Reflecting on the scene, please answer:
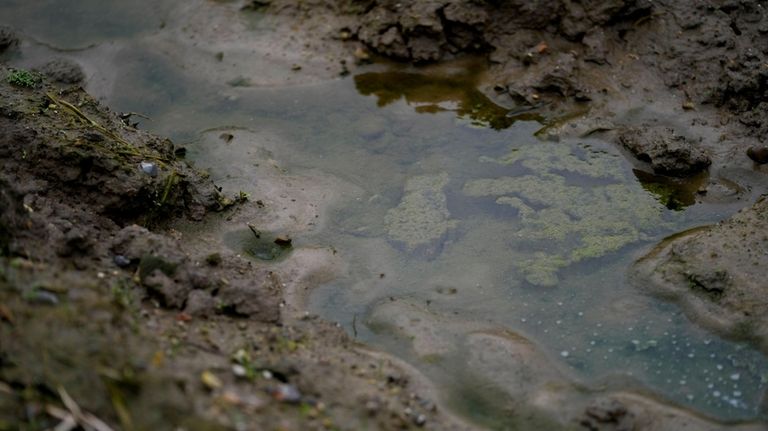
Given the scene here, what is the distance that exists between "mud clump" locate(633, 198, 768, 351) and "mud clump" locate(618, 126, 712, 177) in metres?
0.57

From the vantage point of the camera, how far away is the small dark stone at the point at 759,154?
5.88 meters

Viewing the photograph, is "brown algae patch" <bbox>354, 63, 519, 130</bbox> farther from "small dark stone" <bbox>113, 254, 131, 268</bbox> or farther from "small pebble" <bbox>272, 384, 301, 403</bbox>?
"small pebble" <bbox>272, 384, 301, 403</bbox>

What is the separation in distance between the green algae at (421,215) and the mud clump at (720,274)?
1.29 meters

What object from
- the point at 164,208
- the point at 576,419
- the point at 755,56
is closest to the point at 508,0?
the point at 755,56

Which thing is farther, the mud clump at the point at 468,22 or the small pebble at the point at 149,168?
the mud clump at the point at 468,22

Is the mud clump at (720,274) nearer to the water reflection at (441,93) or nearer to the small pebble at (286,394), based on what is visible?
the water reflection at (441,93)

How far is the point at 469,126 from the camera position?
6469 millimetres

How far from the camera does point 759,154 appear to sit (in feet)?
19.3

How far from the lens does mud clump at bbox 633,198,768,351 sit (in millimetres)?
4781

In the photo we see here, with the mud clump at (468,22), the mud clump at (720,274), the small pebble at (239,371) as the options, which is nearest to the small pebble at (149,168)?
the small pebble at (239,371)

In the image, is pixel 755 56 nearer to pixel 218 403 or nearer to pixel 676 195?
pixel 676 195

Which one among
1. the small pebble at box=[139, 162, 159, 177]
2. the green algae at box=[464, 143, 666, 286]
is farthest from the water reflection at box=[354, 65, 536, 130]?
the small pebble at box=[139, 162, 159, 177]

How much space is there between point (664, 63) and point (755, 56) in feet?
2.13

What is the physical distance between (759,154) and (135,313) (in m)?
4.31
